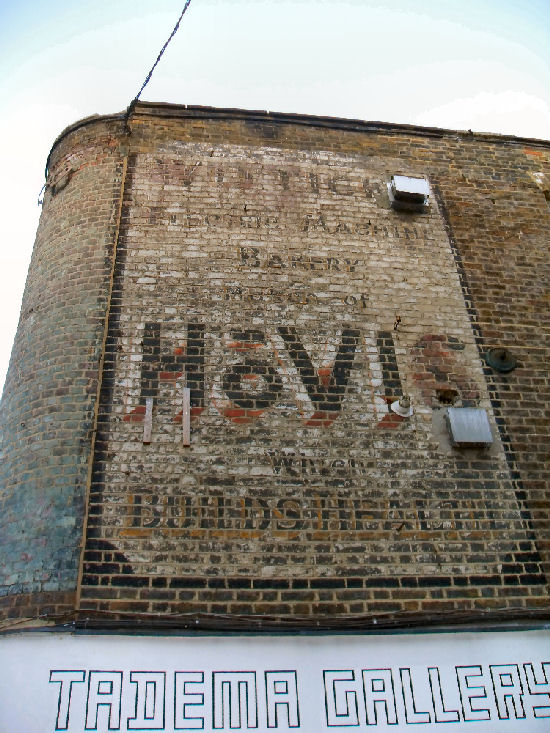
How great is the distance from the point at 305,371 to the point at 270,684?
3.11m

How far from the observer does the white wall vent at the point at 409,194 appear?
772 cm

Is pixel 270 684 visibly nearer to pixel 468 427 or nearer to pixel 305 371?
pixel 305 371

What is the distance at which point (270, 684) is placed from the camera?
4.82 meters

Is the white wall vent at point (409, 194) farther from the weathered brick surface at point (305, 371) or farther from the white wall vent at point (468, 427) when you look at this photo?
the white wall vent at point (468, 427)

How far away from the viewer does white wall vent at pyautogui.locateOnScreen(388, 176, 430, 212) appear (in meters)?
7.72

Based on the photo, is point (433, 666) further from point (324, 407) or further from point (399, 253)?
point (399, 253)

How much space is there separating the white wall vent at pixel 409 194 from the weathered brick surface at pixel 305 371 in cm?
15

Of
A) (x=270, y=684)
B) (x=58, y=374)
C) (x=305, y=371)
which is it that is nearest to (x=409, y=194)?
(x=305, y=371)

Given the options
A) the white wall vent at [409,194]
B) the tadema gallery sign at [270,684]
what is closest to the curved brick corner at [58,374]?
the tadema gallery sign at [270,684]

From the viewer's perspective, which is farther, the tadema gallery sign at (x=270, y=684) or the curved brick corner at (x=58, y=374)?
the curved brick corner at (x=58, y=374)

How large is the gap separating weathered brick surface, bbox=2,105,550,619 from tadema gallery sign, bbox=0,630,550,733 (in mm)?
322

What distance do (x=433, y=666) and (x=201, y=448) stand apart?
295 cm

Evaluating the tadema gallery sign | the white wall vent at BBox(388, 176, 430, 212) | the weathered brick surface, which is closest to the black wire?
the weathered brick surface

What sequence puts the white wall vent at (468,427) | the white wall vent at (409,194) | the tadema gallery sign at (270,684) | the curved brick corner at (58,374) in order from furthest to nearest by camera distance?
the white wall vent at (409,194), the white wall vent at (468,427), the curved brick corner at (58,374), the tadema gallery sign at (270,684)
